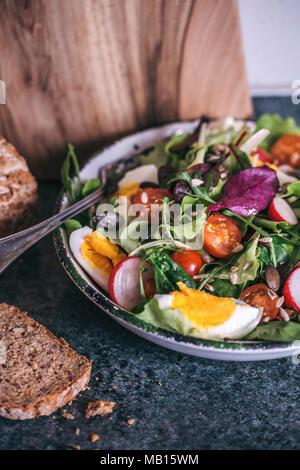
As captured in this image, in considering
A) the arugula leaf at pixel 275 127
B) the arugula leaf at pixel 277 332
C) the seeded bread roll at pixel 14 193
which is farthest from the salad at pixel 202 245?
the arugula leaf at pixel 275 127

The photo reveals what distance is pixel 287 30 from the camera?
94.2 inches

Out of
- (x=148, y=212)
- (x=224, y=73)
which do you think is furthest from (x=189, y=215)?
(x=224, y=73)

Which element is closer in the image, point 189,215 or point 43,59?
point 189,215

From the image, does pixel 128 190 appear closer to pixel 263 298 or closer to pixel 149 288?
pixel 149 288

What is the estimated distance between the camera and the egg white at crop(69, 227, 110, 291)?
4.93ft

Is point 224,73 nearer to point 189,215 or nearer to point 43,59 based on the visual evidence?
point 43,59

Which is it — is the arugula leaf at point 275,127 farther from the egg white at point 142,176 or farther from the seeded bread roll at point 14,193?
the seeded bread roll at point 14,193

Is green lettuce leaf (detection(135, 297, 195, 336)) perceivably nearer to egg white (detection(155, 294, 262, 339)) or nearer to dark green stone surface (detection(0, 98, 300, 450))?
egg white (detection(155, 294, 262, 339))

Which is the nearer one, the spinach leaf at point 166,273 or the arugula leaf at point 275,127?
the spinach leaf at point 166,273

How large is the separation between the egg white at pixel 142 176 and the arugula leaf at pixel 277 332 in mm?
825

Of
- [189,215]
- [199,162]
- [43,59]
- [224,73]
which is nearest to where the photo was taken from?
[189,215]

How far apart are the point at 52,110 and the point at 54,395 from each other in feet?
4.78

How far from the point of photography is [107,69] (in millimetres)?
2133

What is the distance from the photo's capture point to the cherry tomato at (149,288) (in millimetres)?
1442
